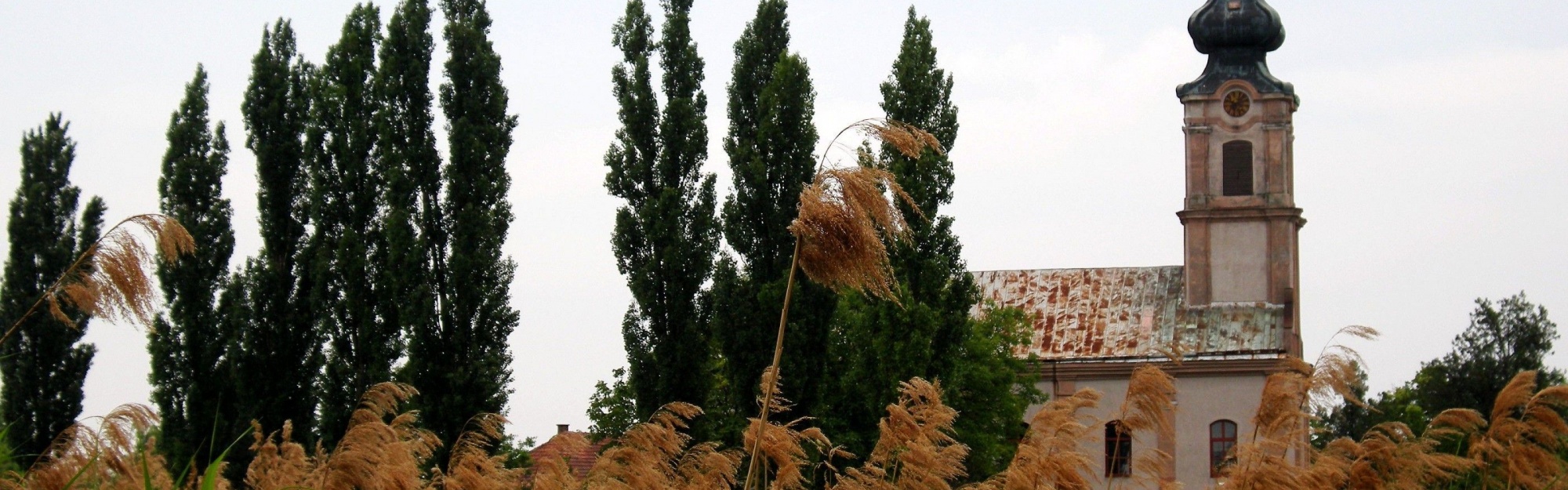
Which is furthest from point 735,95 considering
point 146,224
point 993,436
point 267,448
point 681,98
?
point 146,224

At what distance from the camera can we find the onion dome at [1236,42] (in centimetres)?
4303

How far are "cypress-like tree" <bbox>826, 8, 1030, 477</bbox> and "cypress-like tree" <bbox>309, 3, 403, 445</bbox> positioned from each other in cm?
697

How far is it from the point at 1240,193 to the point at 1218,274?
1860 mm

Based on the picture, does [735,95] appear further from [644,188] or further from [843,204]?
[843,204]

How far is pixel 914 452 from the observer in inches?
351

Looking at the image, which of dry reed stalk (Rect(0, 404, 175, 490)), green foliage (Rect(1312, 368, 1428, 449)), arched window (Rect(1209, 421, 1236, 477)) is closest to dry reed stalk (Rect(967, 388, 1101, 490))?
dry reed stalk (Rect(0, 404, 175, 490))

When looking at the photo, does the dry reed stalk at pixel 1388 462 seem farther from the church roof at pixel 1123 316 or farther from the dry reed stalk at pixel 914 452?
the church roof at pixel 1123 316

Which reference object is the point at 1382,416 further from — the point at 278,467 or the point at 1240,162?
the point at 278,467

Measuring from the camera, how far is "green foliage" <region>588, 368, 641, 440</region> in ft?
120

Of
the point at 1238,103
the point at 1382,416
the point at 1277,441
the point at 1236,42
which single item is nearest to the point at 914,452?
the point at 1277,441

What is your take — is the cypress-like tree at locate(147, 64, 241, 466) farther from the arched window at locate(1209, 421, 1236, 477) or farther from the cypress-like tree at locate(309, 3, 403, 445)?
the arched window at locate(1209, 421, 1236, 477)

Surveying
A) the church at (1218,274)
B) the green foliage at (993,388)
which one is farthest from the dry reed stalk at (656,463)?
the church at (1218,274)

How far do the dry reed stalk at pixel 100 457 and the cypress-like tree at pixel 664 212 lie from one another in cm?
1944

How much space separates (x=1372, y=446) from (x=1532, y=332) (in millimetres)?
45715
